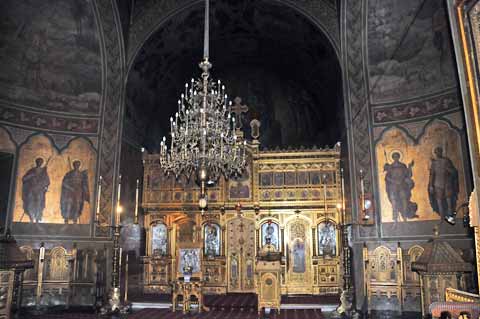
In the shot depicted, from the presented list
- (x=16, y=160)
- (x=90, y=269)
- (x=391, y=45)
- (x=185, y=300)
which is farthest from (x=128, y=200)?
(x=391, y=45)

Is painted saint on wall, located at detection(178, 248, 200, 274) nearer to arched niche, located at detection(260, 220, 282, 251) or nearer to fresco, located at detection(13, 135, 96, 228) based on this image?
fresco, located at detection(13, 135, 96, 228)

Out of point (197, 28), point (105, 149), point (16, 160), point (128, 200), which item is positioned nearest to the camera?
point (16, 160)

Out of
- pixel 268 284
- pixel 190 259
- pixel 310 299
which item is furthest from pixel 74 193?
pixel 310 299

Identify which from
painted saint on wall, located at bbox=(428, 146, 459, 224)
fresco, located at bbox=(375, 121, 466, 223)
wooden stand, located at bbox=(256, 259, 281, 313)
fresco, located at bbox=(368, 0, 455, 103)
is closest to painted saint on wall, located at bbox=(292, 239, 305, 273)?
wooden stand, located at bbox=(256, 259, 281, 313)

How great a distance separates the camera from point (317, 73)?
47.6 ft

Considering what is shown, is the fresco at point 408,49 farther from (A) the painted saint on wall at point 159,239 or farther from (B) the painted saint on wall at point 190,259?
(A) the painted saint on wall at point 159,239

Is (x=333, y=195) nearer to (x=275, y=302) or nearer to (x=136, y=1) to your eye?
(x=275, y=302)

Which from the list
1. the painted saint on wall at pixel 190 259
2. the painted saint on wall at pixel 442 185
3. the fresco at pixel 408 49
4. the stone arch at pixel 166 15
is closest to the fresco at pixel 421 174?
the painted saint on wall at pixel 442 185

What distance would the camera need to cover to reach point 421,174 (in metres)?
9.95

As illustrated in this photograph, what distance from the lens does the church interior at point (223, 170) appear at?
30.8 ft

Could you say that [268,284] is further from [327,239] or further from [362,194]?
[327,239]

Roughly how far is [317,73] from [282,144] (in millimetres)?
3405

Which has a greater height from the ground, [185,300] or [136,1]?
[136,1]

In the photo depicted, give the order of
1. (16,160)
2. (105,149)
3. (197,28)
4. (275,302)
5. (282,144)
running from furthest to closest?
(282,144), (197,28), (105,149), (16,160), (275,302)
